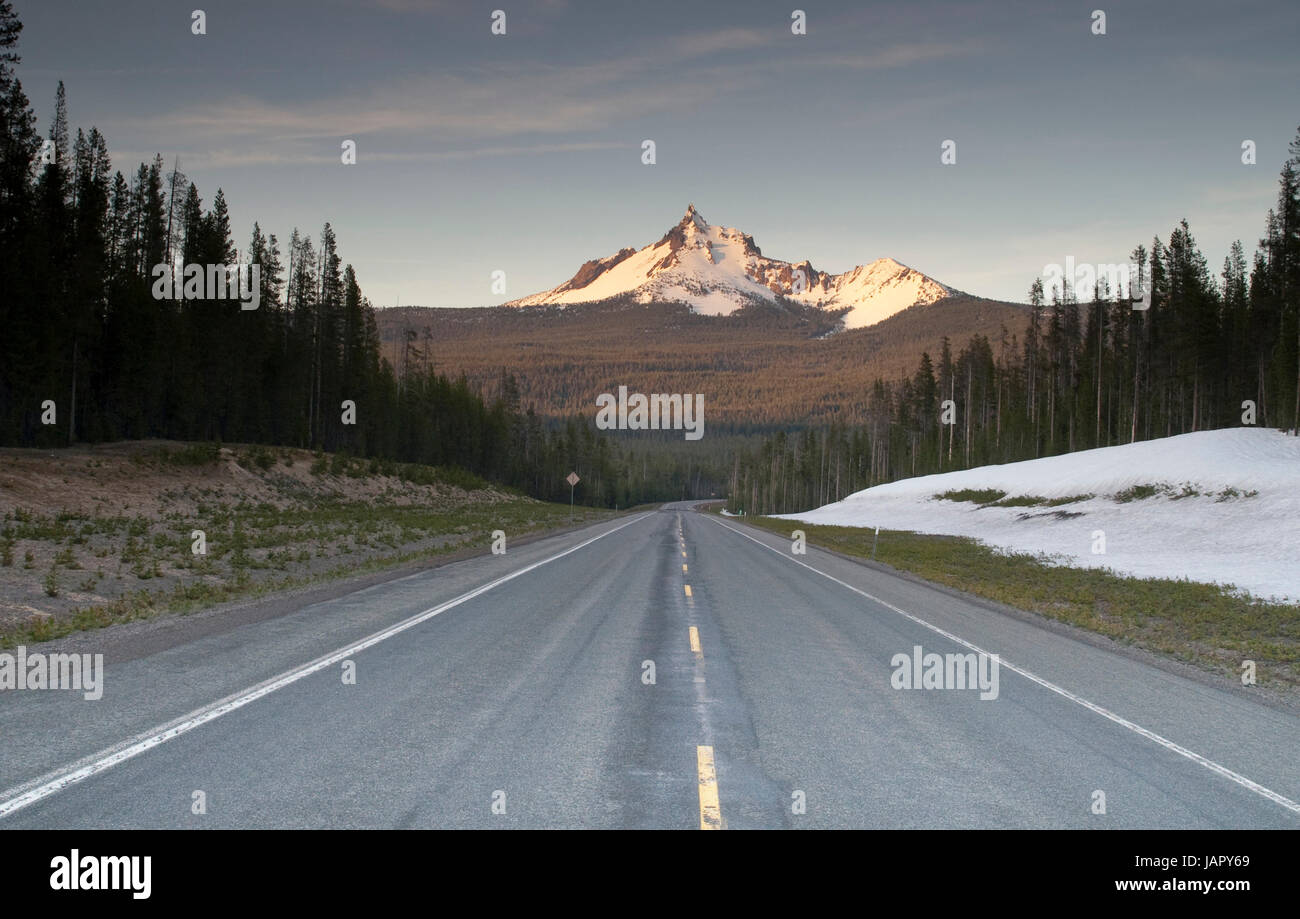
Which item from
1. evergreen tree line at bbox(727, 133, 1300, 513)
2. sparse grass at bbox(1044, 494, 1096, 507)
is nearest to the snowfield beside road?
sparse grass at bbox(1044, 494, 1096, 507)

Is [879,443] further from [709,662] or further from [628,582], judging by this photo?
[709,662]

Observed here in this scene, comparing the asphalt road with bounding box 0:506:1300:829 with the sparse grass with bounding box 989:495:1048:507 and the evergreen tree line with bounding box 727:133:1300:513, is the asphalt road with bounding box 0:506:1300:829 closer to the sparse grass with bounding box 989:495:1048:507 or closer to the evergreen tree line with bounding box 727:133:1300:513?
the sparse grass with bounding box 989:495:1048:507

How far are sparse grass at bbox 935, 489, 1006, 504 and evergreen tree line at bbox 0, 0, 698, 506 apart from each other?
51161mm

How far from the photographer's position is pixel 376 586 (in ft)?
55.6

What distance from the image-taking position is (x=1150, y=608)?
667 inches

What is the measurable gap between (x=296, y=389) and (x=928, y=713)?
7254cm

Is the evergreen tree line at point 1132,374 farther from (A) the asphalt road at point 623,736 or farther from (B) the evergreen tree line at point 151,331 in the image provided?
(B) the evergreen tree line at point 151,331

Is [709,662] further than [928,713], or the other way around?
[709,662]

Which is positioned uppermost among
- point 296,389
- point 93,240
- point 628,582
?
point 93,240

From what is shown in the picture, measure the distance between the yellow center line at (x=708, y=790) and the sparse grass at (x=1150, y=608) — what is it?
865cm

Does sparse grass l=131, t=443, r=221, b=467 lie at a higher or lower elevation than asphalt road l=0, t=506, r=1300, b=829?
higher

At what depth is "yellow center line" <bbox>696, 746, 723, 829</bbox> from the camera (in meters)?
4.77

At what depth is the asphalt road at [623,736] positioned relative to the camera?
4.97 metres
